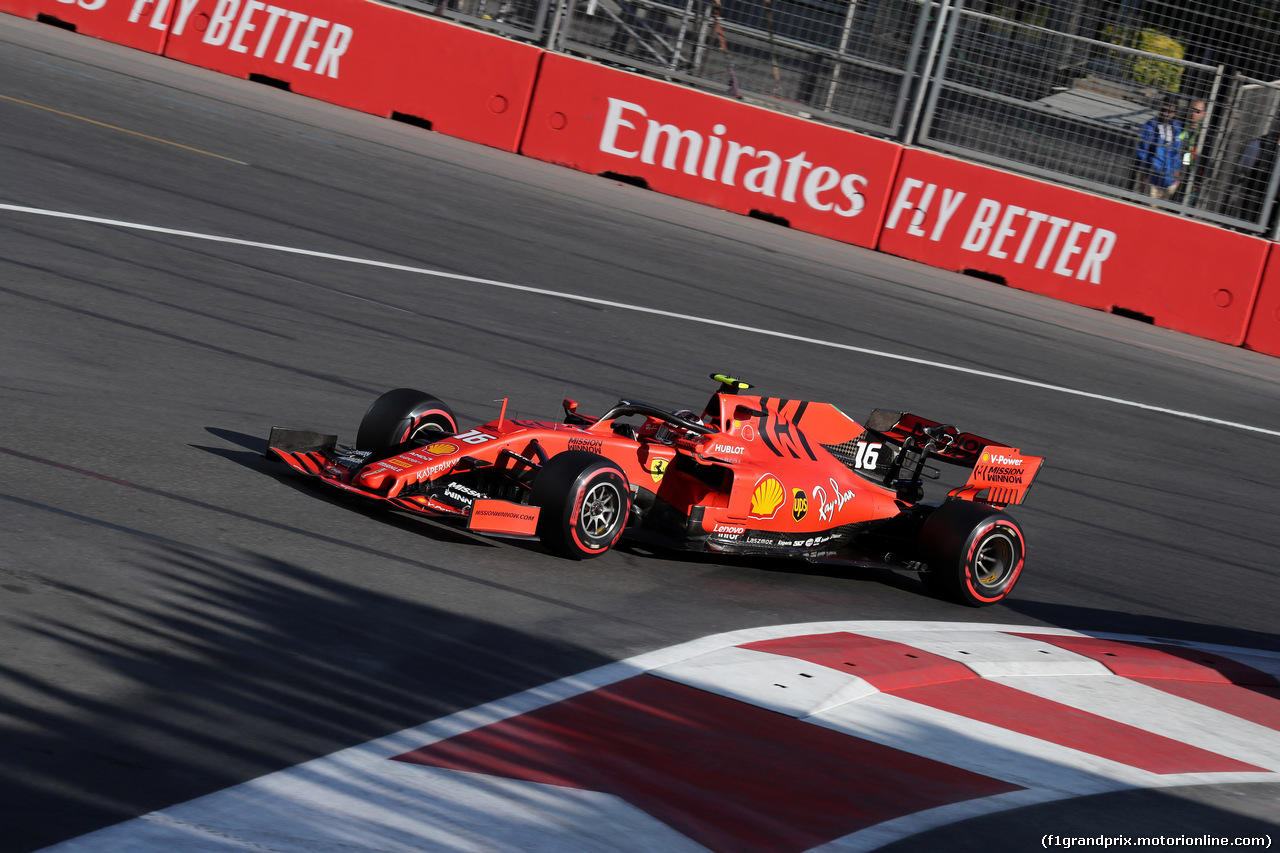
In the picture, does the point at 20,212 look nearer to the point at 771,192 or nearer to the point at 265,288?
the point at 265,288

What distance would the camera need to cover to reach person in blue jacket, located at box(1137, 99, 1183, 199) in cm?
1623

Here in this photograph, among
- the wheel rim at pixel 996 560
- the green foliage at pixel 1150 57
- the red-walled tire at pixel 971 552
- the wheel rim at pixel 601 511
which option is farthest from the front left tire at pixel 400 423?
the green foliage at pixel 1150 57

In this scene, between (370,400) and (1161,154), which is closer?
(370,400)

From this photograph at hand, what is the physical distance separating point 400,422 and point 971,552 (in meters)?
2.82

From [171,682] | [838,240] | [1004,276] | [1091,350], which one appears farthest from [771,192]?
[171,682]

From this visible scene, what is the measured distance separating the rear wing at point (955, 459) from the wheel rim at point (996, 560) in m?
0.40

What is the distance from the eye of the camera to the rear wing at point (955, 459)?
746 centimetres

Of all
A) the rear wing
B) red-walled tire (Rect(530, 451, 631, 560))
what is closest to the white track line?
the rear wing

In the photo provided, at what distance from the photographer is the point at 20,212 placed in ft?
31.8

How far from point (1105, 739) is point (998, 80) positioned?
41.8 ft

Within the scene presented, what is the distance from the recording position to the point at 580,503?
5.96 metres

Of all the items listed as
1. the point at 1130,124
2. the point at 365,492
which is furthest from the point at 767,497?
the point at 1130,124

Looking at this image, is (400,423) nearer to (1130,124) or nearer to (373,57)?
(373,57)

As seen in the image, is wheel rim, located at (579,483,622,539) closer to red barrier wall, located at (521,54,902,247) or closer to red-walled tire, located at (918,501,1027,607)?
red-walled tire, located at (918,501,1027,607)
